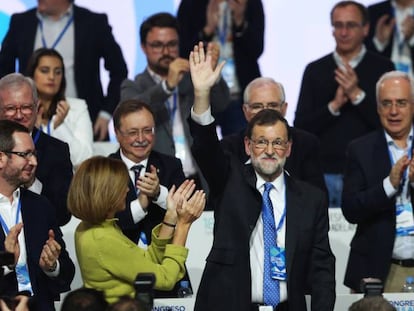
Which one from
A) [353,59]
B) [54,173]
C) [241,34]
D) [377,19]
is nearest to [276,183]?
[54,173]

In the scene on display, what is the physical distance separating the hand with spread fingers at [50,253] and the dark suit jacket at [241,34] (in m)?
3.78

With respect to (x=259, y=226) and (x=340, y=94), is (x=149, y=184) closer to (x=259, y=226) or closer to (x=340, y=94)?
(x=259, y=226)

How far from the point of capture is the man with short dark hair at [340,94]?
389 inches

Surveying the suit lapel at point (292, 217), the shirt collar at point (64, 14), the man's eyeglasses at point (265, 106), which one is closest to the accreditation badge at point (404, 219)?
the man's eyeglasses at point (265, 106)

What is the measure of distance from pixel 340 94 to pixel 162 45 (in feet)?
4.47

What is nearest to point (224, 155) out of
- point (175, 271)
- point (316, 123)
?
point (175, 271)

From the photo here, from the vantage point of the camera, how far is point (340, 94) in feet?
32.3

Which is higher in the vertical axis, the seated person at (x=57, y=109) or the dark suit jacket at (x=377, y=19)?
the dark suit jacket at (x=377, y=19)

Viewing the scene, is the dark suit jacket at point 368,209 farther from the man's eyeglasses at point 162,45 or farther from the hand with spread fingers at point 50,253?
the hand with spread fingers at point 50,253

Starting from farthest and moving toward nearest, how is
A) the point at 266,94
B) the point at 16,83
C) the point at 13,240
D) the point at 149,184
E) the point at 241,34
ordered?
1. the point at 241,34
2. the point at 266,94
3. the point at 16,83
4. the point at 149,184
5. the point at 13,240

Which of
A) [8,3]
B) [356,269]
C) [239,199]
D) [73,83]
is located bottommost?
[356,269]

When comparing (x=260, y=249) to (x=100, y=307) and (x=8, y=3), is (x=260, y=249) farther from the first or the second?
(x=8, y=3)

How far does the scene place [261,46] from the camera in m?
10.7

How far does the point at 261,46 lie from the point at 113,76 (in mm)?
1234
